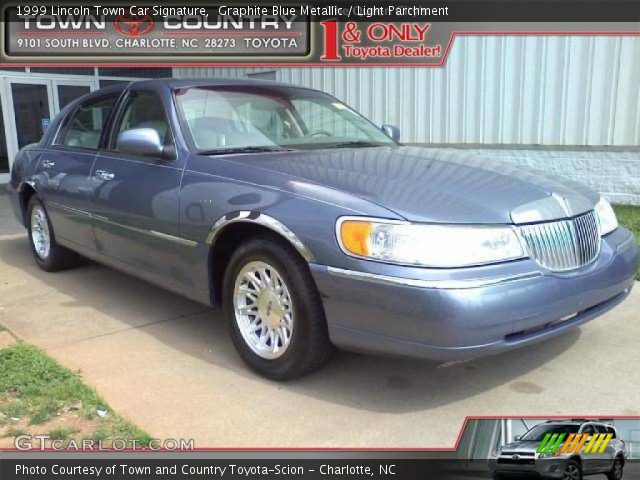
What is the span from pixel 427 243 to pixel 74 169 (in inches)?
130

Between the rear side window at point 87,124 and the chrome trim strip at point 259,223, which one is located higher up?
the rear side window at point 87,124

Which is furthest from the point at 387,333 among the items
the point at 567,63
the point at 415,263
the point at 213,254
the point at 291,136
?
the point at 567,63

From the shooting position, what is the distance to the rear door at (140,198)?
3732mm

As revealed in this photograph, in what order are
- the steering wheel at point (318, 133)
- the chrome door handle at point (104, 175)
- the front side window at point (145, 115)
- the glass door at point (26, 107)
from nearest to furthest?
the front side window at point (145, 115) → the steering wheel at point (318, 133) → the chrome door handle at point (104, 175) → the glass door at point (26, 107)

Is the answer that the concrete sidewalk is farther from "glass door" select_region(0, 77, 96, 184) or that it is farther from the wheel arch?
"glass door" select_region(0, 77, 96, 184)

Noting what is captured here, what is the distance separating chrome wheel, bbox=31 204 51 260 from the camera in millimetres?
5504

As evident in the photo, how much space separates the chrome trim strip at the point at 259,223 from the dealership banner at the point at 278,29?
6.39 meters

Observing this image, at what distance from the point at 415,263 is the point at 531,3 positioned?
6.72 meters

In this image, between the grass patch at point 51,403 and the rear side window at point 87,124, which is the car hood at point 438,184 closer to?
the grass patch at point 51,403

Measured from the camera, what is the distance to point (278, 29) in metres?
9.87

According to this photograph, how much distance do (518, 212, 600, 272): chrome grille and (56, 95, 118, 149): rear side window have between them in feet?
11.0

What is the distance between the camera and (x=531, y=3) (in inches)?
316

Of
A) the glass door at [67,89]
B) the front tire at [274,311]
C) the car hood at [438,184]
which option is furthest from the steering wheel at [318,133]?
the glass door at [67,89]

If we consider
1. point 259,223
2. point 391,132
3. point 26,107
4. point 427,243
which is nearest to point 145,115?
point 259,223
